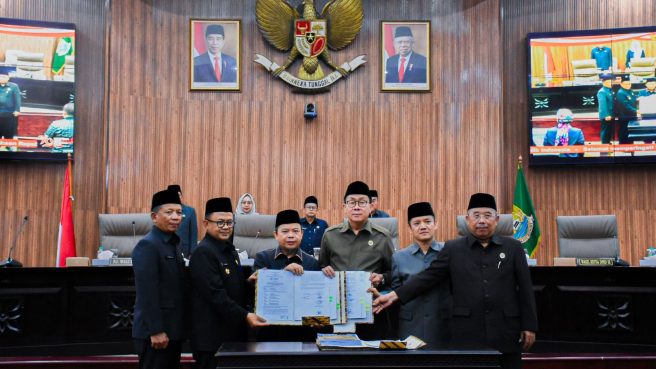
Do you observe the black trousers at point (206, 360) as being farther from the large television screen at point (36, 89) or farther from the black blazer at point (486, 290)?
the large television screen at point (36, 89)

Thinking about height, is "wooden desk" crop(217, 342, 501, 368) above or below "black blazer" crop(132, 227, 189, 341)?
below

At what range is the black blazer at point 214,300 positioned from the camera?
11.5ft

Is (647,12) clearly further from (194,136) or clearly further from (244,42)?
(194,136)

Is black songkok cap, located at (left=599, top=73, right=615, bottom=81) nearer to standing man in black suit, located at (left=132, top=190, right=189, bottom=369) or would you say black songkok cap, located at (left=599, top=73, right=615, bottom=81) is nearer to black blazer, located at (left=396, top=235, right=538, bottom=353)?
black blazer, located at (left=396, top=235, right=538, bottom=353)

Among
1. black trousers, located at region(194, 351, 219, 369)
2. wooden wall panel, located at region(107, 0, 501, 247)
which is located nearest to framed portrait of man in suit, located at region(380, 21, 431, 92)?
wooden wall panel, located at region(107, 0, 501, 247)

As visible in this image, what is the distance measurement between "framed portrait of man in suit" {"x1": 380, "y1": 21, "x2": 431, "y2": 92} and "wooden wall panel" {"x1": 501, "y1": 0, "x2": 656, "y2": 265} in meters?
1.19

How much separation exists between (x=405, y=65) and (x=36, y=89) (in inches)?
191

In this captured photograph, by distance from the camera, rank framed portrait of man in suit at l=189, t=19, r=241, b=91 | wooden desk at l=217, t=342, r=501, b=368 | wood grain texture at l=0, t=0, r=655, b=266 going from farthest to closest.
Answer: framed portrait of man in suit at l=189, t=19, r=241, b=91
wood grain texture at l=0, t=0, r=655, b=266
wooden desk at l=217, t=342, r=501, b=368

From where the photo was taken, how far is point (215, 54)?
29.2ft

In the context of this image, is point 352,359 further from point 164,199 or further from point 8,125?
point 8,125

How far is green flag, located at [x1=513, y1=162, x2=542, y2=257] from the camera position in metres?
7.86

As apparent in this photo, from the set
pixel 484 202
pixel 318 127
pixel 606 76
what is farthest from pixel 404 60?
pixel 484 202

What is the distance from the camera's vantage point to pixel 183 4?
29.4ft

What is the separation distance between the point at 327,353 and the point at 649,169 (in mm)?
7572
